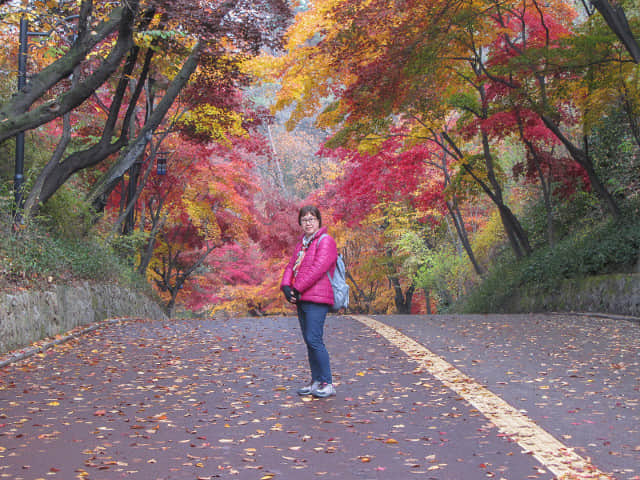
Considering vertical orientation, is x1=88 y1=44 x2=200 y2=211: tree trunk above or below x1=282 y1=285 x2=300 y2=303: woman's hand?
above

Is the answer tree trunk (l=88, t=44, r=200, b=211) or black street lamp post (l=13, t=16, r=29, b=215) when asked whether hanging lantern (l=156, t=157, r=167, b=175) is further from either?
black street lamp post (l=13, t=16, r=29, b=215)

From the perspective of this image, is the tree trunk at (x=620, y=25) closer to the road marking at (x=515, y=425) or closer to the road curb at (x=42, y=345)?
the road marking at (x=515, y=425)

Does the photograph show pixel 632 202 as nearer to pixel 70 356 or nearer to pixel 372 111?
pixel 372 111

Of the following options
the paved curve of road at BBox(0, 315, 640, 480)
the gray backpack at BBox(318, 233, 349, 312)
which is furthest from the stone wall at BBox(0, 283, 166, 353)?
the gray backpack at BBox(318, 233, 349, 312)

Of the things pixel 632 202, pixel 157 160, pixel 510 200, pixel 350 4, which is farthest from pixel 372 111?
pixel 510 200

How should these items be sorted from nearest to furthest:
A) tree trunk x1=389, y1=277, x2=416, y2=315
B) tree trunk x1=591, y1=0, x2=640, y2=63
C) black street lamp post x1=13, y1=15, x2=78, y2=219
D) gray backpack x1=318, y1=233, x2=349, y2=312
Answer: gray backpack x1=318, y1=233, x2=349, y2=312 < tree trunk x1=591, y1=0, x2=640, y2=63 < black street lamp post x1=13, y1=15, x2=78, y2=219 < tree trunk x1=389, y1=277, x2=416, y2=315

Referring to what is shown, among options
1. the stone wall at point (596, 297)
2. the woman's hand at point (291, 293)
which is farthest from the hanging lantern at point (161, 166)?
the woman's hand at point (291, 293)

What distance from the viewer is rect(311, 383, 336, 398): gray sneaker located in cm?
591

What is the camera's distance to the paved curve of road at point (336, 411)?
13.3 ft

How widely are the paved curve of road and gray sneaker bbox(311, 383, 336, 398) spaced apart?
0.37 feet

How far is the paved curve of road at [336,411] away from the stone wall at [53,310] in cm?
47

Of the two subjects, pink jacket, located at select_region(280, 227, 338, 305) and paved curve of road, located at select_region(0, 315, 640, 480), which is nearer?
paved curve of road, located at select_region(0, 315, 640, 480)

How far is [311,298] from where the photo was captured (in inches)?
233

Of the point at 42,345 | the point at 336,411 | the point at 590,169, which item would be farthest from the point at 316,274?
the point at 590,169
